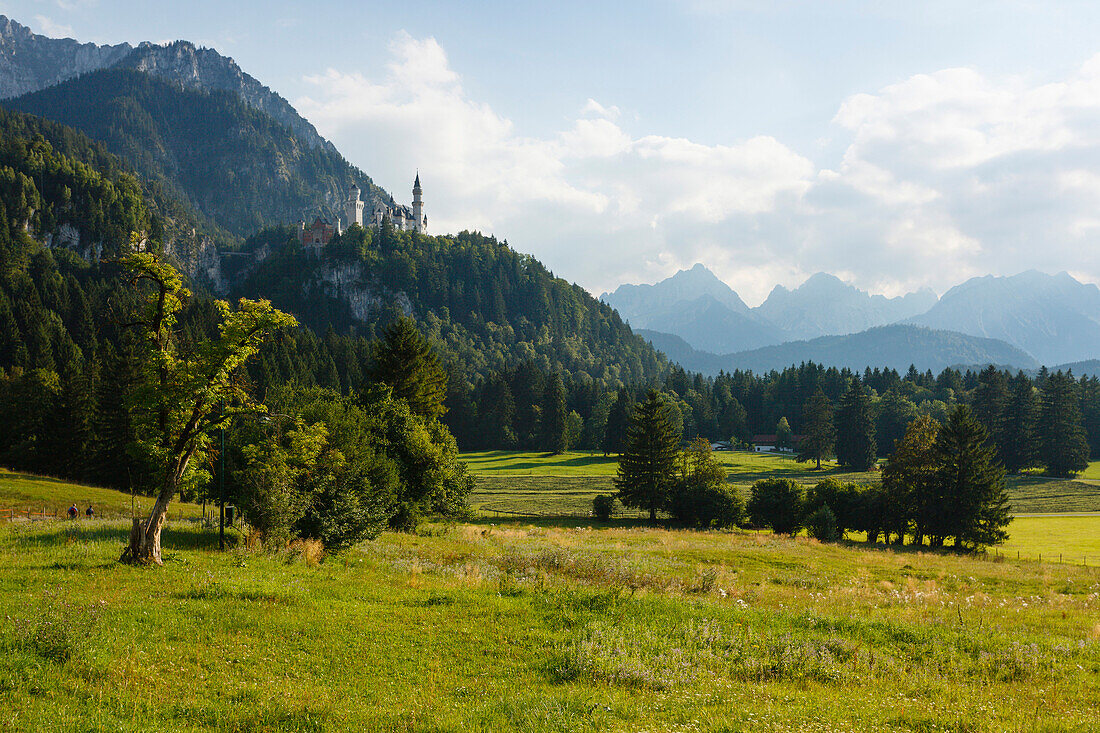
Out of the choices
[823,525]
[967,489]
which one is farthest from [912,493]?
[823,525]

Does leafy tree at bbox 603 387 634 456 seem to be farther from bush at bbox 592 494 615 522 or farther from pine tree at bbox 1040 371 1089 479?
pine tree at bbox 1040 371 1089 479

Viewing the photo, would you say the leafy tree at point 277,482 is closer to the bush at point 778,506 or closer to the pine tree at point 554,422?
the bush at point 778,506

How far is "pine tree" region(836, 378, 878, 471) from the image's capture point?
115 m

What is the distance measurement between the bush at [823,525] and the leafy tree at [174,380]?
4748 cm

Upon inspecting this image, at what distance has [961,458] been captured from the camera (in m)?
53.5

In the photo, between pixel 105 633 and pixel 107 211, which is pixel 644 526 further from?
pixel 107 211

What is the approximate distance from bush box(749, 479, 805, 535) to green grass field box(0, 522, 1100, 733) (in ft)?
111

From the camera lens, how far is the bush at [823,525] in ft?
167

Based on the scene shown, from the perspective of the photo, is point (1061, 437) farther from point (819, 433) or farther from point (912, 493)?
point (912, 493)

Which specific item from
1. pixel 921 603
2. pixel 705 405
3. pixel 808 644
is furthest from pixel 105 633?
pixel 705 405

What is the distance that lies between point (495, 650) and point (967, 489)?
5465cm

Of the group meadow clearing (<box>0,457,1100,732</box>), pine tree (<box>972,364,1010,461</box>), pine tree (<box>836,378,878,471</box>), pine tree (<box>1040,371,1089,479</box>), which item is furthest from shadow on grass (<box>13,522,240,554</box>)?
pine tree (<box>972,364,1010,461</box>)

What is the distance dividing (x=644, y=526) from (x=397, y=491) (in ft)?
92.1

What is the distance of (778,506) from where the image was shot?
184 ft
